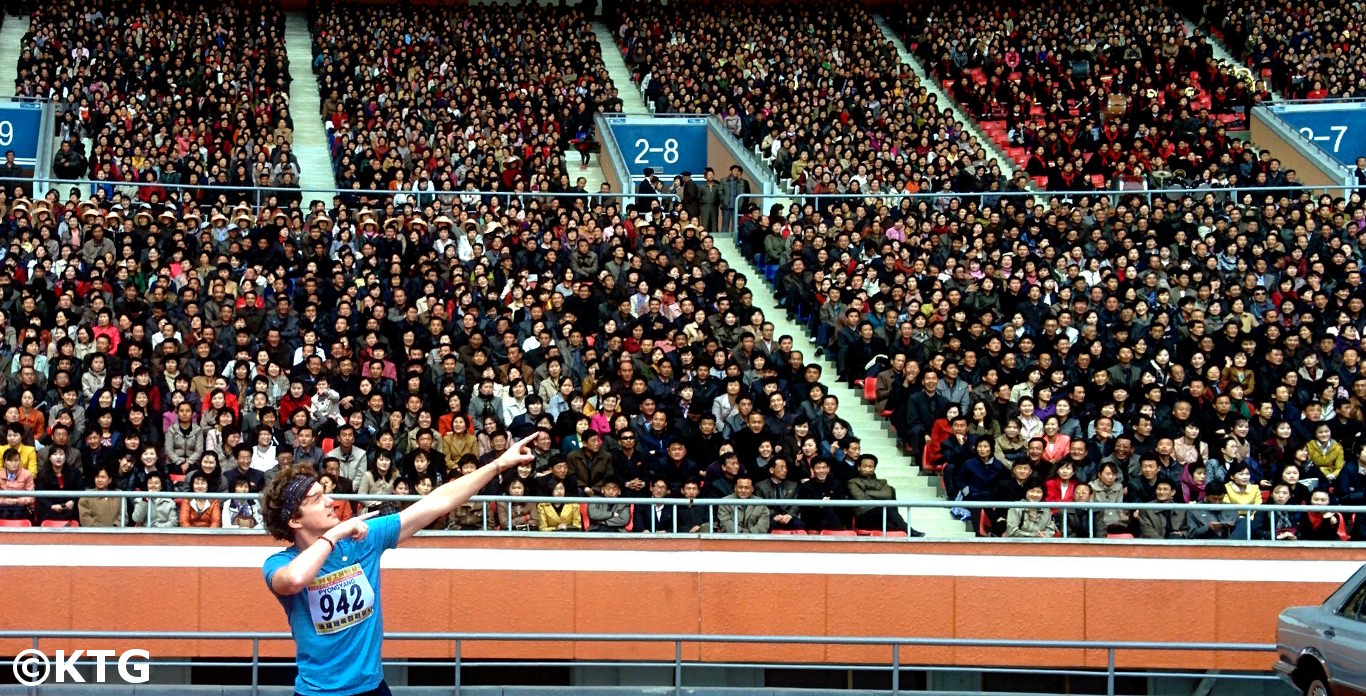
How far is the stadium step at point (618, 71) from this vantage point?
33281 mm

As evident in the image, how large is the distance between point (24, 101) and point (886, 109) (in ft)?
45.3

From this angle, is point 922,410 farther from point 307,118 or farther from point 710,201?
point 307,118

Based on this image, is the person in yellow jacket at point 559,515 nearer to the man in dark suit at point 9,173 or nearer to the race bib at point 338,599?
the race bib at point 338,599

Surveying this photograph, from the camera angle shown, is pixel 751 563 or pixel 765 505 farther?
pixel 751 563

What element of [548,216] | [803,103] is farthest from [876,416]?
[803,103]

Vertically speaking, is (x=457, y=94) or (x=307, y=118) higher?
(x=457, y=94)

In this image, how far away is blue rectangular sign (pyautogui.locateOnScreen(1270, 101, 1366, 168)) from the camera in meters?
31.6

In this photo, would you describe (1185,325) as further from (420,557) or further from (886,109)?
(886,109)

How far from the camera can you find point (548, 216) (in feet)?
78.6

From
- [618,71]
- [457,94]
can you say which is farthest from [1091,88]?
[457,94]

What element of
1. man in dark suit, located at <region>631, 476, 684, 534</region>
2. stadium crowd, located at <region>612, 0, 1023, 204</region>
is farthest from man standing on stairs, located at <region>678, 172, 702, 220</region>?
man in dark suit, located at <region>631, 476, 684, 534</region>

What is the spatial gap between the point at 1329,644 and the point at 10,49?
29.2 meters

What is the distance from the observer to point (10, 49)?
1341 inches

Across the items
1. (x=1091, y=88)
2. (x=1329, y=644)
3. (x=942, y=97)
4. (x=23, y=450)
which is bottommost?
(x=1329, y=644)
